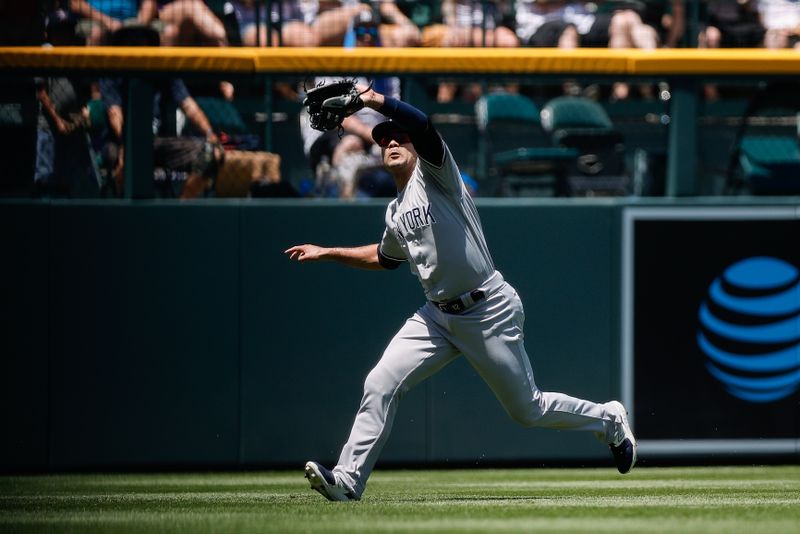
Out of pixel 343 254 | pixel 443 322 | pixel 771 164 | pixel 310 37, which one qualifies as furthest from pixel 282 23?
pixel 443 322

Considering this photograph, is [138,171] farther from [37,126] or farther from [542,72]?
[542,72]

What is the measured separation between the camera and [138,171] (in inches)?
302

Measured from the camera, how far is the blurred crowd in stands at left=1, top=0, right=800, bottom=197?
777cm

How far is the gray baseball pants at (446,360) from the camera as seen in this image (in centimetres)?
528

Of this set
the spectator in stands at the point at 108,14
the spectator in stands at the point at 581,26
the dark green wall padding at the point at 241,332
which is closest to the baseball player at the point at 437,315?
the dark green wall padding at the point at 241,332

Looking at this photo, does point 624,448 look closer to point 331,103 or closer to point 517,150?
point 331,103

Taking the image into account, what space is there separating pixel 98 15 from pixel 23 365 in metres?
2.47

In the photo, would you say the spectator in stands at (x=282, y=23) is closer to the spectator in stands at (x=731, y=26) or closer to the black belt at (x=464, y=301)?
the spectator in stands at (x=731, y=26)

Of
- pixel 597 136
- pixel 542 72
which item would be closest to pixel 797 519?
pixel 542 72

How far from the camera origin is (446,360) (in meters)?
5.51

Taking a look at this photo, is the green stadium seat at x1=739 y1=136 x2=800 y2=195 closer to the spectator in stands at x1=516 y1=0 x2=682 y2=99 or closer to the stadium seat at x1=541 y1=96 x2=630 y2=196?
the stadium seat at x1=541 y1=96 x2=630 y2=196

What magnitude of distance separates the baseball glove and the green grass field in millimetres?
1598

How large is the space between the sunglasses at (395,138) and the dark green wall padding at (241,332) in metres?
2.21

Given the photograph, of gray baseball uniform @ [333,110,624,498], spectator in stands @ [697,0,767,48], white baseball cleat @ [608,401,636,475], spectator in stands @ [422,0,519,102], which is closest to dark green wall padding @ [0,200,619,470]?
spectator in stands @ [422,0,519,102]
